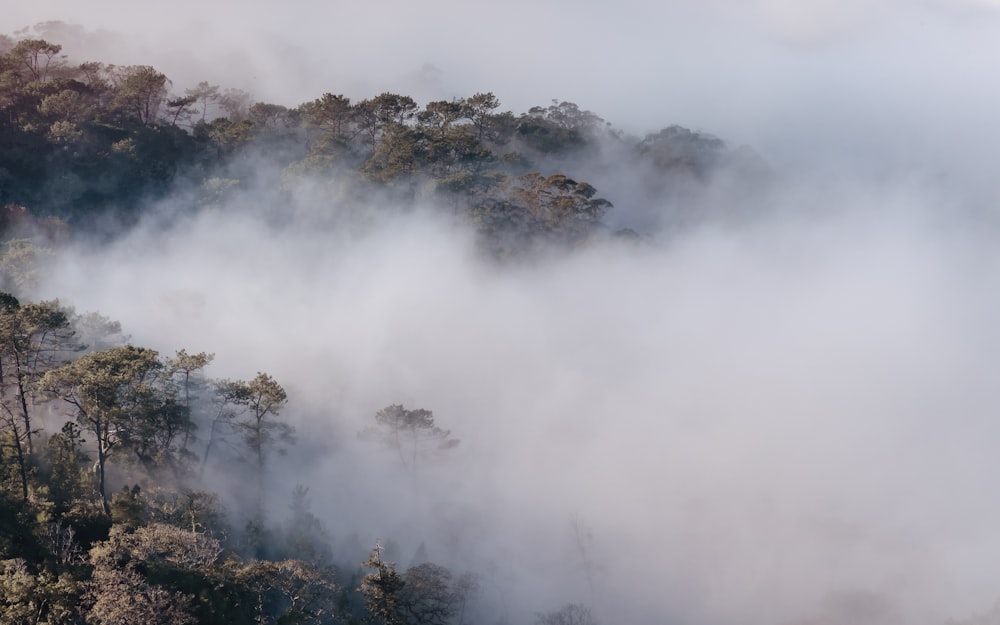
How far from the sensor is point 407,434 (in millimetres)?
70625

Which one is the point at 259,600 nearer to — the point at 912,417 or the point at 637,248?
the point at 637,248

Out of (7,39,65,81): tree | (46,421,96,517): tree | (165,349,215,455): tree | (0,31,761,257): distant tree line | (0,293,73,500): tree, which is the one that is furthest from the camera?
(7,39,65,81): tree

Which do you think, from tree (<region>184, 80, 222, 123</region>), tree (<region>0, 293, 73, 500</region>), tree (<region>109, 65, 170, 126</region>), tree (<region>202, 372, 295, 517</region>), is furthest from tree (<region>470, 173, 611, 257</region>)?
tree (<region>0, 293, 73, 500</region>)

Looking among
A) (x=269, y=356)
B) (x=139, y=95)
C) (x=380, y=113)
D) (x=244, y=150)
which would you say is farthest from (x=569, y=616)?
(x=139, y=95)

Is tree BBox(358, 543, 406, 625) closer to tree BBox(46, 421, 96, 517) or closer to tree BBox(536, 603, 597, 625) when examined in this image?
tree BBox(46, 421, 96, 517)

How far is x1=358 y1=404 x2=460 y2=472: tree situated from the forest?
0.20 m

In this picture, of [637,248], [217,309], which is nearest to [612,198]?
[637,248]

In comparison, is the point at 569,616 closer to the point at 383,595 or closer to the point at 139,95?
the point at 383,595

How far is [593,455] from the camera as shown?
85750 mm

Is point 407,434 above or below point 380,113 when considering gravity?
below

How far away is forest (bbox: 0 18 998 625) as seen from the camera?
46125 millimetres

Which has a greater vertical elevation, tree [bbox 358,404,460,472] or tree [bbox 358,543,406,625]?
tree [bbox 358,404,460,472]

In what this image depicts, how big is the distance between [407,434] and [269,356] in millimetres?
13841

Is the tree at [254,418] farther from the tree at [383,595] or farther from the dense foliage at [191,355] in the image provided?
the tree at [383,595]
